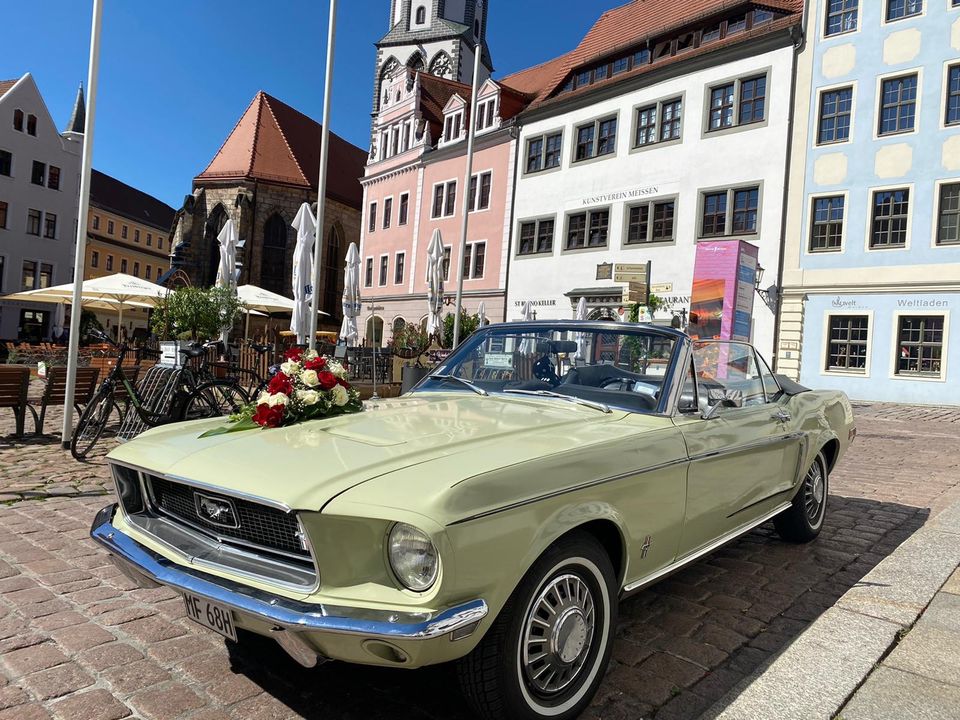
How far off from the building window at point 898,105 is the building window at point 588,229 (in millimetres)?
9572

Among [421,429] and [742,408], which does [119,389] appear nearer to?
[421,429]

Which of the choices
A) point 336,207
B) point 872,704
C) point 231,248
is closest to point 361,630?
point 872,704

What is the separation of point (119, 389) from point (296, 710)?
20.6 feet

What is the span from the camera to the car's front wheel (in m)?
2.18

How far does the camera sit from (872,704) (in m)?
2.36

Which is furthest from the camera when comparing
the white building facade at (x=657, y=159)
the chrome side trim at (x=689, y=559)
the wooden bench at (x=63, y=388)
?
the white building facade at (x=657, y=159)

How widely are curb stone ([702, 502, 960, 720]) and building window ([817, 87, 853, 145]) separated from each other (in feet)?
68.4

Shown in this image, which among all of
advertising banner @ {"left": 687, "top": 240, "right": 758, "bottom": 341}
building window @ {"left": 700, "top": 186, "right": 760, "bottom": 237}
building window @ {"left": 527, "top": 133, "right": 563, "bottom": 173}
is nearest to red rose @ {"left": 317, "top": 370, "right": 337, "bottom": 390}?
advertising banner @ {"left": 687, "top": 240, "right": 758, "bottom": 341}

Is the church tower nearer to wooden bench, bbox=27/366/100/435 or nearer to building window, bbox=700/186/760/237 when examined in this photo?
building window, bbox=700/186/760/237

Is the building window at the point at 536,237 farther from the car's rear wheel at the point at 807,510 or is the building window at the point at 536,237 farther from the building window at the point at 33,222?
the building window at the point at 33,222

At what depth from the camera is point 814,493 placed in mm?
4914

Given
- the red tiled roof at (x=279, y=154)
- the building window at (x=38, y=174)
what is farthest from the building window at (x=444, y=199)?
the building window at (x=38, y=174)

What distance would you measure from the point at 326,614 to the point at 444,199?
1328 inches

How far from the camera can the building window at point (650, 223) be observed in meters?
24.9
